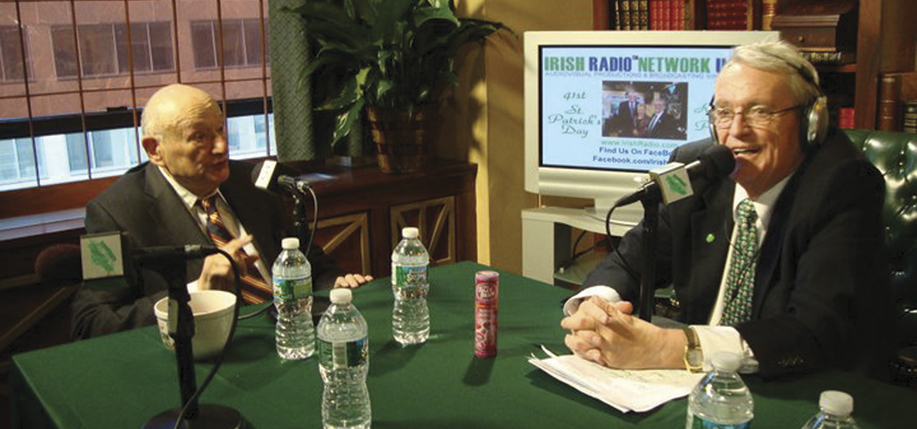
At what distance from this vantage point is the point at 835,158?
1779 millimetres

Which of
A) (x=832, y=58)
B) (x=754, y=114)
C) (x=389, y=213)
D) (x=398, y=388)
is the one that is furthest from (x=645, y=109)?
(x=398, y=388)

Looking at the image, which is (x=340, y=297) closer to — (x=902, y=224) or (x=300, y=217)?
(x=300, y=217)

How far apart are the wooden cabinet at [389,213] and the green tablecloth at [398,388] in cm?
140

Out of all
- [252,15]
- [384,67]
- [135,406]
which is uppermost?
[252,15]

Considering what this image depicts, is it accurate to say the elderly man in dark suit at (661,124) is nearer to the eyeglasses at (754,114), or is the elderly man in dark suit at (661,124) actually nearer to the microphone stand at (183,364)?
the eyeglasses at (754,114)

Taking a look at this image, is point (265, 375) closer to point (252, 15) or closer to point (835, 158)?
point (835, 158)

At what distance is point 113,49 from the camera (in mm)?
3229

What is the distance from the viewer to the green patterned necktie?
185cm

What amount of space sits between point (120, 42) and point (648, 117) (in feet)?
6.28

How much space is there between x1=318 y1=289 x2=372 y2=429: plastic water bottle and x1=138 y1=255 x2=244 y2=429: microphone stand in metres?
0.15

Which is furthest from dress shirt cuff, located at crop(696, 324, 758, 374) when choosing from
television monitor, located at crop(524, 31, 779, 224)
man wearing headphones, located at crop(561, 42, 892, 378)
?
television monitor, located at crop(524, 31, 779, 224)

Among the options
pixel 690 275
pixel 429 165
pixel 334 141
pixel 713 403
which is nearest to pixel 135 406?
pixel 713 403

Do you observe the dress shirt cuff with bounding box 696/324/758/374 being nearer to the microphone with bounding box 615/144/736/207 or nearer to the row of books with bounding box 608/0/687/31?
the microphone with bounding box 615/144/736/207

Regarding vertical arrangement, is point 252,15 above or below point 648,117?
above
